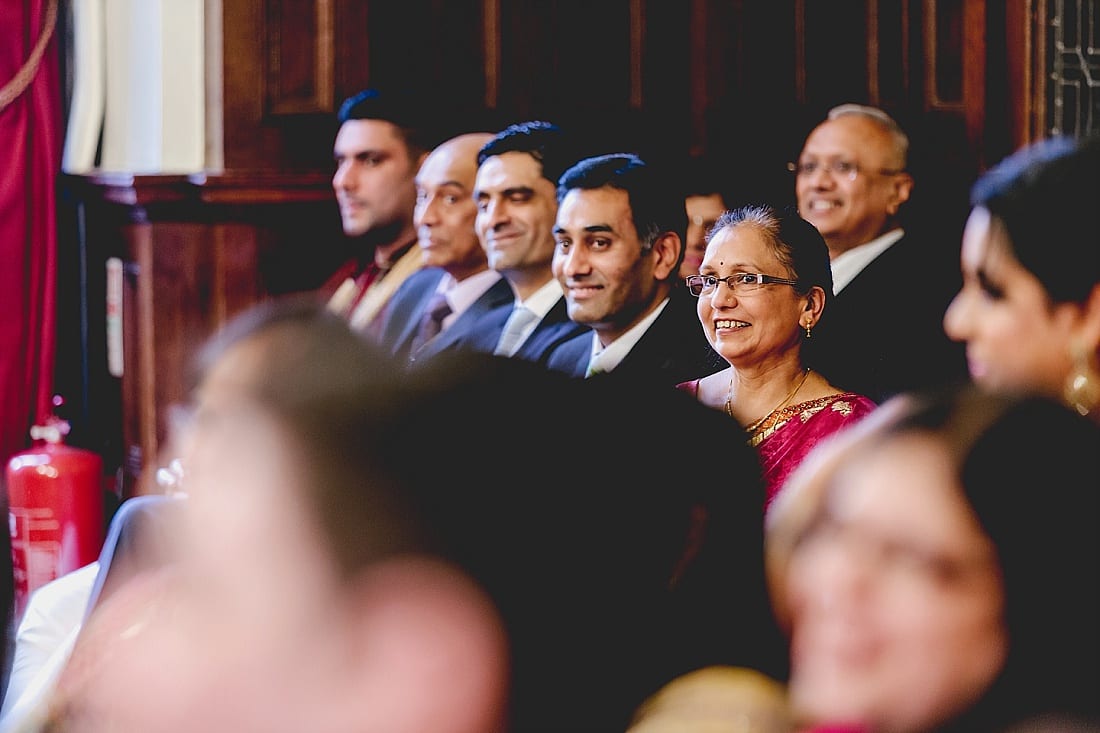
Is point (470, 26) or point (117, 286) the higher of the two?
point (470, 26)

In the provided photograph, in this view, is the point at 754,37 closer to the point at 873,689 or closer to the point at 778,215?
the point at 778,215

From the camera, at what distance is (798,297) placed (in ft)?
7.45

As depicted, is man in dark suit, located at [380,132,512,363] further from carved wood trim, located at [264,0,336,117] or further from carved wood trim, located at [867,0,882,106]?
carved wood trim, located at [867,0,882,106]

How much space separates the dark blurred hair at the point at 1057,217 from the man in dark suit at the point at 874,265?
177 centimetres

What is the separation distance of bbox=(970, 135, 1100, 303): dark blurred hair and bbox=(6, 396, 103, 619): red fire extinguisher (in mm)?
2895

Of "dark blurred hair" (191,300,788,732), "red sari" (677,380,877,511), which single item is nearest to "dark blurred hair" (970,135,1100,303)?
"dark blurred hair" (191,300,788,732)

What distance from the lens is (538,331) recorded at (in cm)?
308

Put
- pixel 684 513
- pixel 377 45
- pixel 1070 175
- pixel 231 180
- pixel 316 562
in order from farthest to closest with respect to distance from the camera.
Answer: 1. pixel 377 45
2. pixel 231 180
3. pixel 1070 175
4. pixel 684 513
5. pixel 316 562

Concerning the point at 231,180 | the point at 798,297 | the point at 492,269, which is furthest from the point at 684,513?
the point at 231,180

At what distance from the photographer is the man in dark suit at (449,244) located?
348cm

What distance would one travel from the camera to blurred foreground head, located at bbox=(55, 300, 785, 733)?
0.73 m

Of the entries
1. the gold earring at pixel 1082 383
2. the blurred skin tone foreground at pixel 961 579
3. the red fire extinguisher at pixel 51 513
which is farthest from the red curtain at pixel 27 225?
the blurred skin tone foreground at pixel 961 579

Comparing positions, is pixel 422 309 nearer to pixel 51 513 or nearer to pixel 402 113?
pixel 402 113

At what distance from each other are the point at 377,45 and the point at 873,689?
11.8ft
